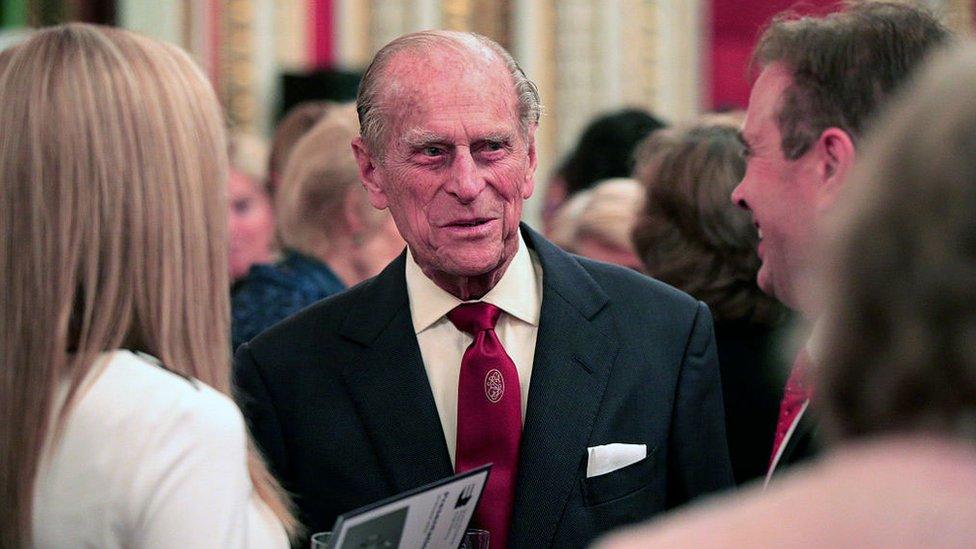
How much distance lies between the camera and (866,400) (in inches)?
37.0

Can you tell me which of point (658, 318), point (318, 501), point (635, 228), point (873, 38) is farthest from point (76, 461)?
point (635, 228)

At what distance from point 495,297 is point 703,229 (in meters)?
0.97

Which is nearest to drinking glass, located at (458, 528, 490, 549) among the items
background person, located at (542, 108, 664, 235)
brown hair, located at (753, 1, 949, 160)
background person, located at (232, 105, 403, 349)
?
brown hair, located at (753, 1, 949, 160)

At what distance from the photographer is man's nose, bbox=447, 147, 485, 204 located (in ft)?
7.59

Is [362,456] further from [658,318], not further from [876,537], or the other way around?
[876,537]

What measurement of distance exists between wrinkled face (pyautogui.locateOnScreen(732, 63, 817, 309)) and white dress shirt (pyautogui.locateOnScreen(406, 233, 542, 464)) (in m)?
0.41

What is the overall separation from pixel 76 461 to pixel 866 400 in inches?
38.9

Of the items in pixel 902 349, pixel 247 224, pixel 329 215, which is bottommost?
pixel 247 224

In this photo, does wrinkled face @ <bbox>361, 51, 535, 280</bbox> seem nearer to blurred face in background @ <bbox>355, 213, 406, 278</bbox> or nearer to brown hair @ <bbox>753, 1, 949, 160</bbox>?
brown hair @ <bbox>753, 1, 949, 160</bbox>

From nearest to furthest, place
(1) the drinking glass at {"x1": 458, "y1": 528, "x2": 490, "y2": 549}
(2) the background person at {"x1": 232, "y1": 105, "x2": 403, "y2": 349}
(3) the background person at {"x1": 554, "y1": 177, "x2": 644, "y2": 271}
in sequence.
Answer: (1) the drinking glass at {"x1": 458, "y1": 528, "x2": 490, "y2": 549}, (2) the background person at {"x1": 232, "y1": 105, "x2": 403, "y2": 349}, (3) the background person at {"x1": 554, "y1": 177, "x2": 644, "y2": 271}

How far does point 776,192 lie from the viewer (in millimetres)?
2350

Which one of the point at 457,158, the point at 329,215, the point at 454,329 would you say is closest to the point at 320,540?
the point at 454,329

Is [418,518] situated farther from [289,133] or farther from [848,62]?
[289,133]

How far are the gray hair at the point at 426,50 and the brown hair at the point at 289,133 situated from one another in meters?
2.35
